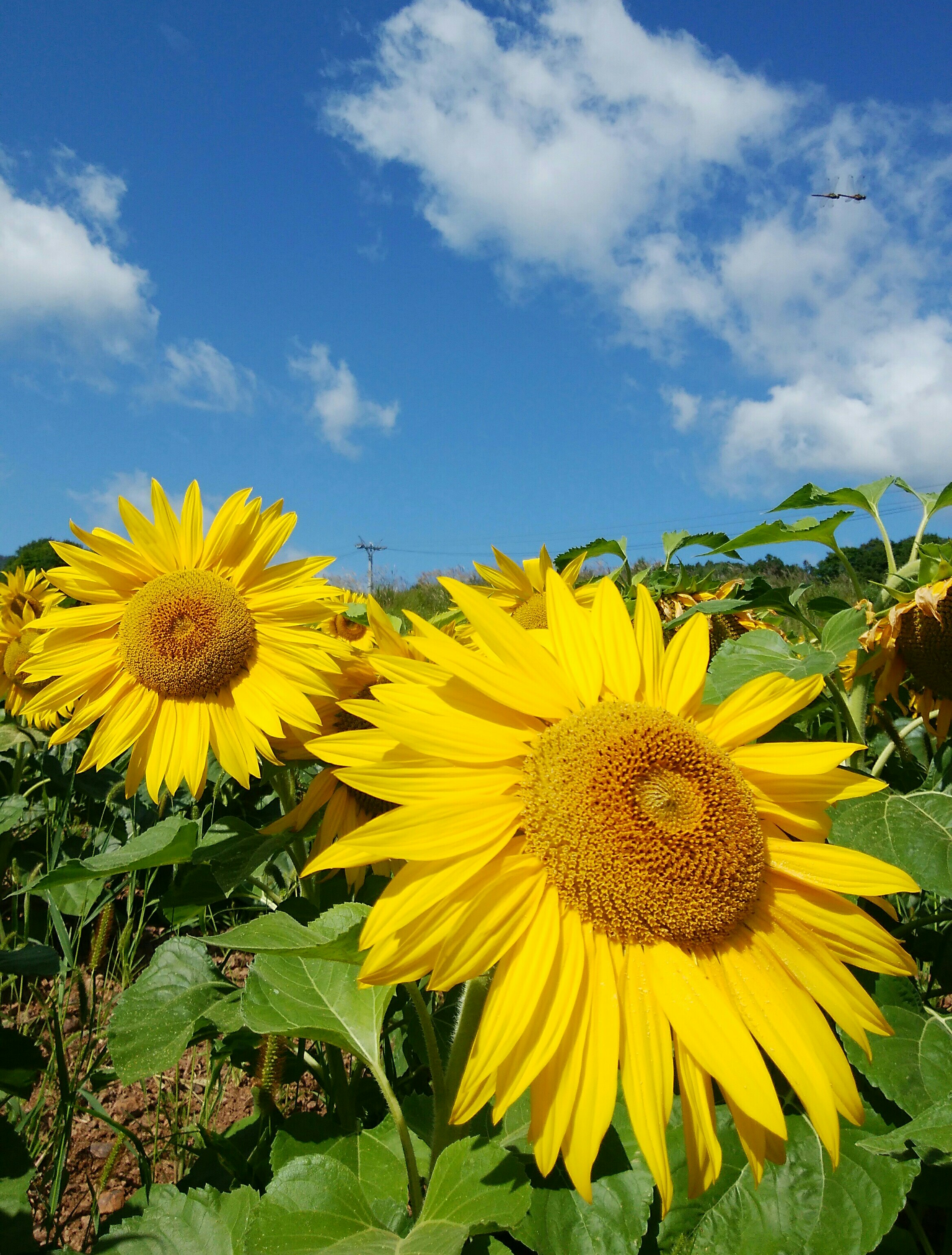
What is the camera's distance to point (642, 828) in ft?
4.18

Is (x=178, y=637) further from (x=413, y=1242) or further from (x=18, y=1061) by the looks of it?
(x=413, y=1242)

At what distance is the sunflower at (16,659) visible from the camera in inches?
184

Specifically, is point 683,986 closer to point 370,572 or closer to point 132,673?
point 132,673

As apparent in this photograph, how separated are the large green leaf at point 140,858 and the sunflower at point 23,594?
375 centimetres

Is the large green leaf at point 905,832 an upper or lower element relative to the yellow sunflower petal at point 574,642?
lower

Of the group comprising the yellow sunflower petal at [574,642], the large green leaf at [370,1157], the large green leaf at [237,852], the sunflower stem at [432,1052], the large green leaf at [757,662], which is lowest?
the large green leaf at [370,1157]

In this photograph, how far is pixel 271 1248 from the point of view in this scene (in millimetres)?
1261

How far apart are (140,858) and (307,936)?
1.25 feet

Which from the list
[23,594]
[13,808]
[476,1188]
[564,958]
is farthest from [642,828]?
[23,594]

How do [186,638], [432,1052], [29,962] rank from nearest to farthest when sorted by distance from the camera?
[432,1052] → [29,962] → [186,638]

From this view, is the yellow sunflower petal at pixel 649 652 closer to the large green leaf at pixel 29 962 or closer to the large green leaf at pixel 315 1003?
the large green leaf at pixel 315 1003

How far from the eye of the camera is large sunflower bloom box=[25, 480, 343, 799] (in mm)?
2688

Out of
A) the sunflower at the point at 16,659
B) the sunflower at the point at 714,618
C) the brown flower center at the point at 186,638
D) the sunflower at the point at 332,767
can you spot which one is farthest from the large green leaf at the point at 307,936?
the sunflower at the point at 16,659

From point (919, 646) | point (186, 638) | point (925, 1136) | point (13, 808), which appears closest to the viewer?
point (925, 1136)
